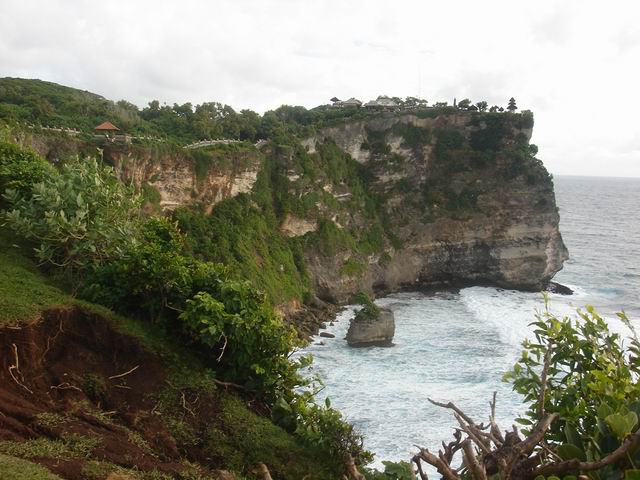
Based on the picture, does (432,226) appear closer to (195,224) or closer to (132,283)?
(195,224)

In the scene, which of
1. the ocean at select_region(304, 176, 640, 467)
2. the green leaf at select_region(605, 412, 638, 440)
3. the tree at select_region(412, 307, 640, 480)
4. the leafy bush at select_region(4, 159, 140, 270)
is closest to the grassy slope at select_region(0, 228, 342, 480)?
the leafy bush at select_region(4, 159, 140, 270)

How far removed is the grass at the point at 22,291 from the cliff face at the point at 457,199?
3402 cm

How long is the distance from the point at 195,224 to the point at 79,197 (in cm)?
2291

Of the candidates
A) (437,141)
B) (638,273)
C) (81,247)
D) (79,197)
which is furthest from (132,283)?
(638,273)

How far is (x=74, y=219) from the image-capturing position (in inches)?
470

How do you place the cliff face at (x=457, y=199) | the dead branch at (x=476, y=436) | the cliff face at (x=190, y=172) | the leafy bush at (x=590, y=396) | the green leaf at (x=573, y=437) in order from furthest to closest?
the cliff face at (x=457, y=199)
the cliff face at (x=190, y=172)
the green leaf at (x=573, y=437)
the dead branch at (x=476, y=436)
the leafy bush at (x=590, y=396)

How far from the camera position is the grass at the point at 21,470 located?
245 inches

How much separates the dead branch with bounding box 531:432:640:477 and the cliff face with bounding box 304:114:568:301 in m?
39.9

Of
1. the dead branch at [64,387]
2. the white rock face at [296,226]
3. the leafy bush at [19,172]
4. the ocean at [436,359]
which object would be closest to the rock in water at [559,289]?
the ocean at [436,359]

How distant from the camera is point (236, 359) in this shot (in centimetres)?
1109

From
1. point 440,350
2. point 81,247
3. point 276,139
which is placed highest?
point 276,139

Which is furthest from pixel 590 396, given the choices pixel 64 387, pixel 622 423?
pixel 64 387

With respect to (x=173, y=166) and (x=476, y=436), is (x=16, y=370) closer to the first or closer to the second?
(x=476, y=436)

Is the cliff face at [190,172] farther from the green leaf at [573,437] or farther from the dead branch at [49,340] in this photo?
the green leaf at [573,437]
